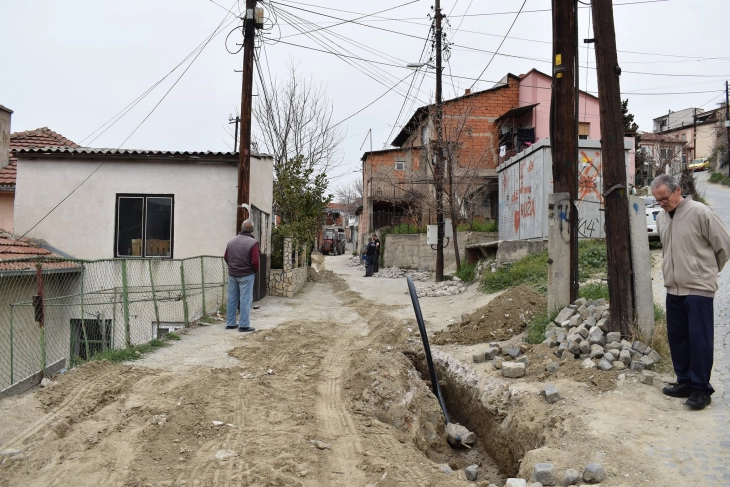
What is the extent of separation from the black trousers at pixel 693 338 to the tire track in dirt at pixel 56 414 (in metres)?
5.07

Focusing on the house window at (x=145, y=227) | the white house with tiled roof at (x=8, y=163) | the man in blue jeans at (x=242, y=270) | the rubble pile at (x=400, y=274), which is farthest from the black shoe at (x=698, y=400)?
the rubble pile at (x=400, y=274)

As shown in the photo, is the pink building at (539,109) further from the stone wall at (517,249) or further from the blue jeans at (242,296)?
the blue jeans at (242,296)

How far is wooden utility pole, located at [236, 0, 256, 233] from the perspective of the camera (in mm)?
12438

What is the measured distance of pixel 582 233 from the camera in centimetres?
1400

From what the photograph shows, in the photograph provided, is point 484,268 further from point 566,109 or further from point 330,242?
point 330,242

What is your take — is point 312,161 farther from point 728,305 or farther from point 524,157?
point 728,305

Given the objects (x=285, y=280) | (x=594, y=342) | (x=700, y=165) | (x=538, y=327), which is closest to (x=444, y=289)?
(x=285, y=280)

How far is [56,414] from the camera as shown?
15.0 feet

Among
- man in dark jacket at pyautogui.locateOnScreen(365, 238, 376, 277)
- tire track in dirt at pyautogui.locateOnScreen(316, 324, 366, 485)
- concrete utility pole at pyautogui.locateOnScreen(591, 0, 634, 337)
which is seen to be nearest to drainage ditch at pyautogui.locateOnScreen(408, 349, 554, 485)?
tire track in dirt at pyautogui.locateOnScreen(316, 324, 366, 485)

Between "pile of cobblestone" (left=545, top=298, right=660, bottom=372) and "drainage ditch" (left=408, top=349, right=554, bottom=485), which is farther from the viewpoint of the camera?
"pile of cobblestone" (left=545, top=298, right=660, bottom=372)

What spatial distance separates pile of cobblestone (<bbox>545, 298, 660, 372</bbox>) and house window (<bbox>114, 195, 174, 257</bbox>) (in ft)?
31.8

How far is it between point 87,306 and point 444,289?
367 inches

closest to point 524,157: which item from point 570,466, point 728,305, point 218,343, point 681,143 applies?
point 728,305

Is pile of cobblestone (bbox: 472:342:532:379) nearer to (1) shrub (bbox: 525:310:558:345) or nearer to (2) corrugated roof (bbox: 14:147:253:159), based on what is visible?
(1) shrub (bbox: 525:310:558:345)
